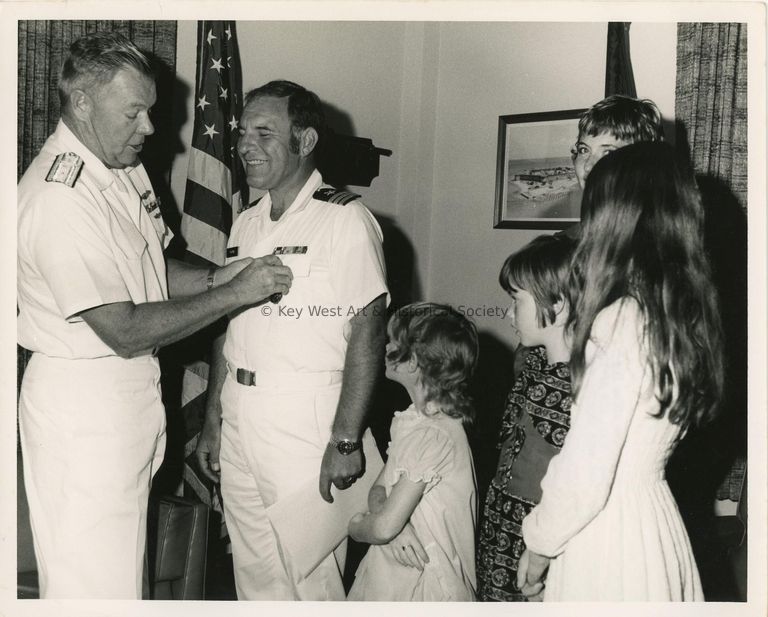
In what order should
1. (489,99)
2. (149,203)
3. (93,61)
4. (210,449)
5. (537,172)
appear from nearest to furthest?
(93,61) < (149,203) < (210,449) < (537,172) < (489,99)

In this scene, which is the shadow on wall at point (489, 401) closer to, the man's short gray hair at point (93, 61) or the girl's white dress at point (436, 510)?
the girl's white dress at point (436, 510)

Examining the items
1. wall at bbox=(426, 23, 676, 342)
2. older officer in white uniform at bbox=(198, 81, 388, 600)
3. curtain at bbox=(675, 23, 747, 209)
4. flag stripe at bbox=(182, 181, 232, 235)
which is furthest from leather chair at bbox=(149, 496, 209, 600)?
curtain at bbox=(675, 23, 747, 209)

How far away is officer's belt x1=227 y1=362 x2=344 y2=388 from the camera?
6.61ft

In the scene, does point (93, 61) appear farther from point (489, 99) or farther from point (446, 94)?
point (446, 94)

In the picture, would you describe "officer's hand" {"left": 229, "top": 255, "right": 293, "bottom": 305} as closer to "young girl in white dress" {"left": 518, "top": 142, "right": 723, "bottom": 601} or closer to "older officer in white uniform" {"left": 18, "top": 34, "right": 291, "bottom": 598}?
"older officer in white uniform" {"left": 18, "top": 34, "right": 291, "bottom": 598}

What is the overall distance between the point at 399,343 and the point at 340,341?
0.22 metres

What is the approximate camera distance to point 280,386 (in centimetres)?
201

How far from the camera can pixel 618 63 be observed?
272 centimetres

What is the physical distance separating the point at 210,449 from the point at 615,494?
1319mm

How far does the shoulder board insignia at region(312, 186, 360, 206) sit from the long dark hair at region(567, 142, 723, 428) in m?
0.85

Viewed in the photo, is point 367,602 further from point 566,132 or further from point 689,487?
point 566,132

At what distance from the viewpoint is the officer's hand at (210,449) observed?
2236 millimetres

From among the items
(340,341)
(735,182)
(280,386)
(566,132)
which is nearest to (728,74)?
(735,182)

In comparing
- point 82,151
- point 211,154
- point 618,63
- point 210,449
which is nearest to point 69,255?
point 82,151
